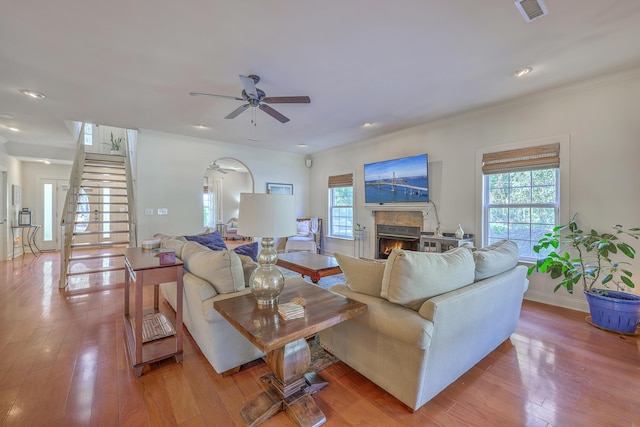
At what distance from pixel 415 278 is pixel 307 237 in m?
4.85

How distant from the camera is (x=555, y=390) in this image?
1.79 meters

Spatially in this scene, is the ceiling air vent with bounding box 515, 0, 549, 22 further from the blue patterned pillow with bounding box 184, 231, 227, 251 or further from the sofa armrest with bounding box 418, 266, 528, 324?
the blue patterned pillow with bounding box 184, 231, 227, 251

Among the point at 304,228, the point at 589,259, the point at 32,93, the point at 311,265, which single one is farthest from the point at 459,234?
the point at 32,93

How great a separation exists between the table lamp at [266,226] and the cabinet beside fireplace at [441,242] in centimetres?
301

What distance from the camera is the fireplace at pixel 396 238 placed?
487 cm

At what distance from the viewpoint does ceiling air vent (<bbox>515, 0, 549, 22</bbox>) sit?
6.14 feet

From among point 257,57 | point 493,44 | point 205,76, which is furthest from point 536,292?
point 205,76

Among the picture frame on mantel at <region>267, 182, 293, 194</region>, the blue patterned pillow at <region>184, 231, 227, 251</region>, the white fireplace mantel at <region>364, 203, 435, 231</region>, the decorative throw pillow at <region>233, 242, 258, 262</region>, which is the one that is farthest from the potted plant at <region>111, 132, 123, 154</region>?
the white fireplace mantel at <region>364, 203, 435, 231</region>

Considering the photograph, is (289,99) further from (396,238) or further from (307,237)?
(307,237)

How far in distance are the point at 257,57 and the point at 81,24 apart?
1.33 metres

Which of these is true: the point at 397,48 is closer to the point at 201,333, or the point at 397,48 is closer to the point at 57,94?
the point at 201,333

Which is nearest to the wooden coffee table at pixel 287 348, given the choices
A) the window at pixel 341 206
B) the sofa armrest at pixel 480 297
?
the sofa armrest at pixel 480 297

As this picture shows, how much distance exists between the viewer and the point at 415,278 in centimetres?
157

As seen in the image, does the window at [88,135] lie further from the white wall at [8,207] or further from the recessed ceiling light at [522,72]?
the recessed ceiling light at [522,72]
